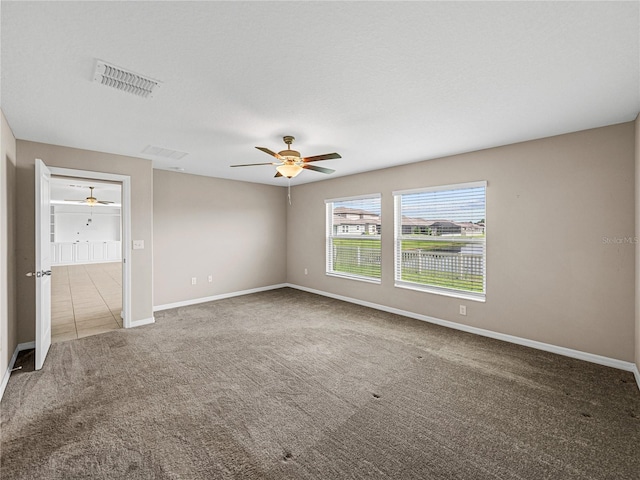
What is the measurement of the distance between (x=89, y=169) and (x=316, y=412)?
4206 millimetres

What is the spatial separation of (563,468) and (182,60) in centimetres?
348

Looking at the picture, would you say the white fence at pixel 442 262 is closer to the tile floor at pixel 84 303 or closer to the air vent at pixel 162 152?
the air vent at pixel 162 152

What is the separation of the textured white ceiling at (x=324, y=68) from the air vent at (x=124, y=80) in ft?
0.23

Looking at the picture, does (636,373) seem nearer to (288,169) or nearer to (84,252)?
(288,169)

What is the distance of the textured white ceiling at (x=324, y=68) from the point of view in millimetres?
1484

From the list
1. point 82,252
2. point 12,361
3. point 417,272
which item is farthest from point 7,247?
point 82,252

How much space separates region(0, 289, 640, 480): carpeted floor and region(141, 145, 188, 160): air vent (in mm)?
2552

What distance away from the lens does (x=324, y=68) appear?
6.45ft

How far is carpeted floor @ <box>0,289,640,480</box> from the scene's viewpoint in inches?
68.6

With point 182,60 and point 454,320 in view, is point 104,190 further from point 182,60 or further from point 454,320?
point 454,320

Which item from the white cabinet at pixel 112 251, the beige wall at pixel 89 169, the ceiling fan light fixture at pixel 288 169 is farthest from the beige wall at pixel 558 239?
the white cabinet at pixel 112 251

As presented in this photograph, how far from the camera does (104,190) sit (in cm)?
948

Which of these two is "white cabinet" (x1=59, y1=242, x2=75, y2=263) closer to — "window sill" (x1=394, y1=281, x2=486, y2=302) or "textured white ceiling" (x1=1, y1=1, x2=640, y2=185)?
"textured white ceiling" (x1=1, y1=1, x2=640, y2=185)

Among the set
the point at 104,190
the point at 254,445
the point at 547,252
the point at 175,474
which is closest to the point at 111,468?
the point at 175,474
